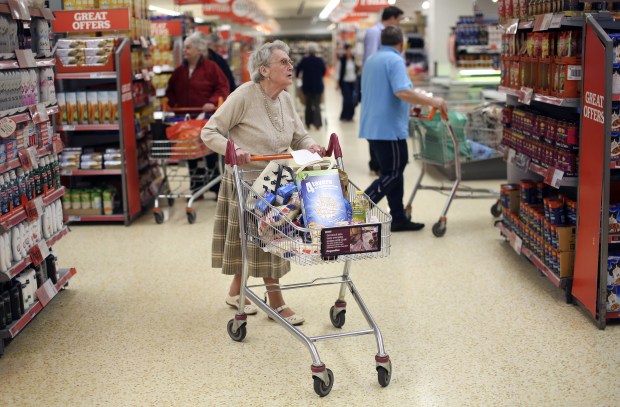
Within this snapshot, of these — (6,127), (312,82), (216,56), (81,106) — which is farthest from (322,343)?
(312,82)

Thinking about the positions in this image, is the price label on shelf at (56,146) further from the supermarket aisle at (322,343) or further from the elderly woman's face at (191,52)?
the elderly woman's face at (191,52)

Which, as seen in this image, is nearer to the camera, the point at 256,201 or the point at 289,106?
the point at 256,201

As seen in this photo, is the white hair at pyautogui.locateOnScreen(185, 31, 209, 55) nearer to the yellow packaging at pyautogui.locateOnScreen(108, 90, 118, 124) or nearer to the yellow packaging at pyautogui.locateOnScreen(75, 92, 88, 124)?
the yellow packaging at pyautogui.locateOnScreen(108, 90, 118, 124)

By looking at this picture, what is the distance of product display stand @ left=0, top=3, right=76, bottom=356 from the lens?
428cm

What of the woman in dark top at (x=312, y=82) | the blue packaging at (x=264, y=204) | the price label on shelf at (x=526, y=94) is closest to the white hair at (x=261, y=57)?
the blue packaging at (x=264, y=204)

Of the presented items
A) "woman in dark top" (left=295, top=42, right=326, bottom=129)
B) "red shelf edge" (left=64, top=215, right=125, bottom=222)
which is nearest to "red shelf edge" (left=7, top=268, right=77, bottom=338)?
"red shelf edge" (left=64, top=215, right=125, bottom=222)

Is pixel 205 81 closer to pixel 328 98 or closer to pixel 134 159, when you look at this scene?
pixel 134 159

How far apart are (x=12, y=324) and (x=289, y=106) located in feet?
6.35

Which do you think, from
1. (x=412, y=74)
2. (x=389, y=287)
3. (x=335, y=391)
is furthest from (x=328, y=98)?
(x=335, y=391)

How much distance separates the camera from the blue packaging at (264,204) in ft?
12.6

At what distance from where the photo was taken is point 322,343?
14.4 feet

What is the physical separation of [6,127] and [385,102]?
131 inches

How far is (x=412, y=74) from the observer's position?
43.5ft

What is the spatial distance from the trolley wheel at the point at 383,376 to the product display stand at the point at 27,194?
199cm
